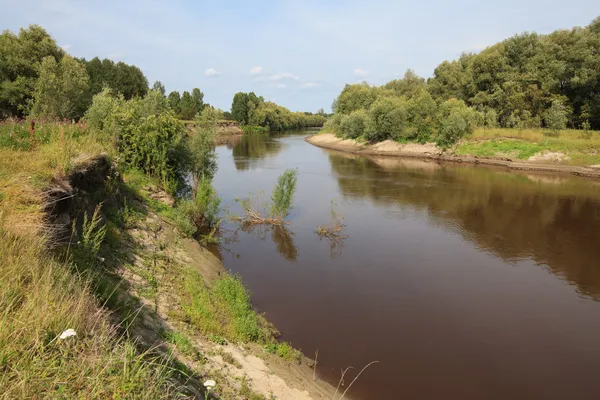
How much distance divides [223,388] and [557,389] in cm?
852

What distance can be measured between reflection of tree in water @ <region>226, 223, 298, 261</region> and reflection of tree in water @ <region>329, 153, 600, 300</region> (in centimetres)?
970

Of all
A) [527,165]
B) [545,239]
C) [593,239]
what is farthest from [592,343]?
[527,165]

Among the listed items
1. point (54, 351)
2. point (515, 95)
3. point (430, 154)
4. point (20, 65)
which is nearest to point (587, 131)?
point (515, 95)

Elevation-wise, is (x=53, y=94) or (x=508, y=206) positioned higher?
(x=53, y=94)

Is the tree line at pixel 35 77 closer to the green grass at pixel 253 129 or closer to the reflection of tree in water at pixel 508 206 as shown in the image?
the reflection of tree in water at pixel 508 206

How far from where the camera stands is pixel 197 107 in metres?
114

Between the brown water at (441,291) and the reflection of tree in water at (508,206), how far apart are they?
144mm

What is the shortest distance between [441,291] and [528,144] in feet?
134

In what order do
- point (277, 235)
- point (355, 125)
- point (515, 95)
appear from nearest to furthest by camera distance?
point (277, 235) → point (515, 95) → point (355, 125)

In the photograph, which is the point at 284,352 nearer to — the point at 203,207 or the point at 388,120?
the point at 203,207

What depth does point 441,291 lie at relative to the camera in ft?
46.0

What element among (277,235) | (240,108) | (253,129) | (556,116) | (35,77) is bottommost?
(277,235)

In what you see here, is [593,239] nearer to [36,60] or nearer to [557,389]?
[557,389]

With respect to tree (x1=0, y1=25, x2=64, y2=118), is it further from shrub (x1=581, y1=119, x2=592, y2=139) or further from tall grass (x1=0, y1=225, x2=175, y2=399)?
shrub (x1=581, y1=119, x2=592, y2=139)
